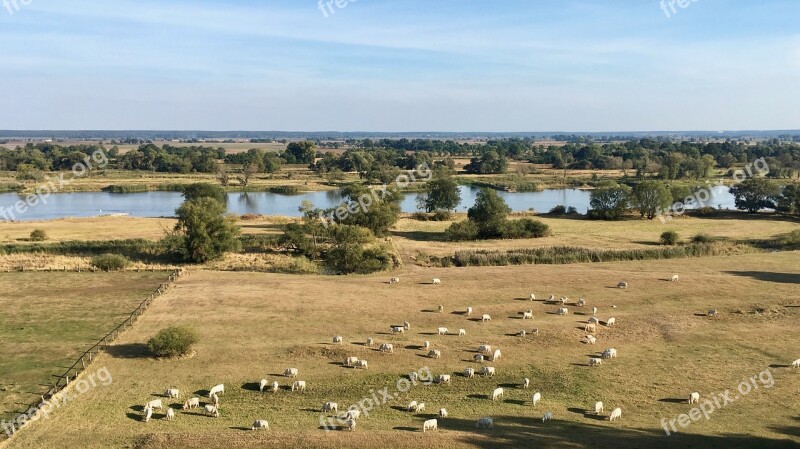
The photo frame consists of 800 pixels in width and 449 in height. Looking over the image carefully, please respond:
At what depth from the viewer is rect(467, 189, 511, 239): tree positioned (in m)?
61.9

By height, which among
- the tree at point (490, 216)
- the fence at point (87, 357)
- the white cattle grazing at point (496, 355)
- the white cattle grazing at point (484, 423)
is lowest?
the fence at point (87, 357)

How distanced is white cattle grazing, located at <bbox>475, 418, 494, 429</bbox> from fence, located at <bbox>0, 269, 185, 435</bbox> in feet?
50.5

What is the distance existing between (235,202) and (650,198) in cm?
6168

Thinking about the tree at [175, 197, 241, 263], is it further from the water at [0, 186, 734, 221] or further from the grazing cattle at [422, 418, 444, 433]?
the grazing cattle at [422, 418, 444, 433]

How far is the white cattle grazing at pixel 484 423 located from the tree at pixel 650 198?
205 ft

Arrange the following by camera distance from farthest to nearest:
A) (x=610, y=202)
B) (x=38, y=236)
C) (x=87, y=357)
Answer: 1. (x=610, y=202)
2. (x=38, y=236)
3. (x=87, y=357)

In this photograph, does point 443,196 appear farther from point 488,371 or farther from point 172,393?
point 172,393

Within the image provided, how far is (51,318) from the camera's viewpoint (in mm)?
31453

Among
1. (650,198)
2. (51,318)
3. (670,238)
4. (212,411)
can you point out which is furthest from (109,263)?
(650,198)

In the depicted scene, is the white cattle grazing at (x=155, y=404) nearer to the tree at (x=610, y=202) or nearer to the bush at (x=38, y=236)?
the bush at (x=38, y=236)

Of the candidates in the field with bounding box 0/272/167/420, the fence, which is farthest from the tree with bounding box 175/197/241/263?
the fence

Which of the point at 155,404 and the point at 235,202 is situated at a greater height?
the point at 235,202

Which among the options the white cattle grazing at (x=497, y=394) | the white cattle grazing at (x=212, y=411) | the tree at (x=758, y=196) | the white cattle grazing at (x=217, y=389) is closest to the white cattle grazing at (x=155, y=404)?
the white cattle grazing at (x=212, y=411)

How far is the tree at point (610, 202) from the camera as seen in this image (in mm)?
74375
